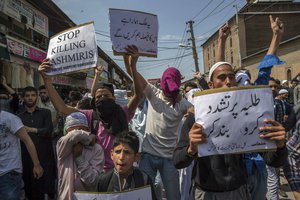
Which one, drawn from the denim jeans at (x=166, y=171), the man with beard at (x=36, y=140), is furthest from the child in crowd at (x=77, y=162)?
the man with beard at (x=36, y=140)

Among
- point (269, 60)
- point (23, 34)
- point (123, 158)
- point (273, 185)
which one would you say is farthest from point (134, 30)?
point (23, 34)

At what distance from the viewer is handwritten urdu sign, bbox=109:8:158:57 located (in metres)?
4.29

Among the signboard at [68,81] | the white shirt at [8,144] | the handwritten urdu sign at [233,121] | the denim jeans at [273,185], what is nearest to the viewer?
the handwritten urdu sign at [233,121]

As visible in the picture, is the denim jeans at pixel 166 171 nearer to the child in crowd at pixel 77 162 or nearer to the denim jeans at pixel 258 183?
the child in crowd at pixel 77 162

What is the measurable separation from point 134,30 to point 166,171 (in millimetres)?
1669

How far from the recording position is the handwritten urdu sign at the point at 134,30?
14.1 feet

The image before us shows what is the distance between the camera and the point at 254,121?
2.24m

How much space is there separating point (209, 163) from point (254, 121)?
0.43 metres

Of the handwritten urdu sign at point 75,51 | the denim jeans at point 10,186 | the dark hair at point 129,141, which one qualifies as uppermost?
the handwritten urdu sign at point 75,51

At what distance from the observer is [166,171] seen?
4074 mm

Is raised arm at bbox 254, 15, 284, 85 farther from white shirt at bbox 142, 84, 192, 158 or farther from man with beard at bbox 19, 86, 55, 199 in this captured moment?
man with beard at bbox 19, 86, 55, 199

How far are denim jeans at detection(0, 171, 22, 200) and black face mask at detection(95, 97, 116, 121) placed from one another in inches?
47.0

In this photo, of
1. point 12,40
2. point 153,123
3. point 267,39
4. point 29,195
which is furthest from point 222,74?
point 267,39

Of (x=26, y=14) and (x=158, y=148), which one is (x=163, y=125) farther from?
(x=26, y=14)
